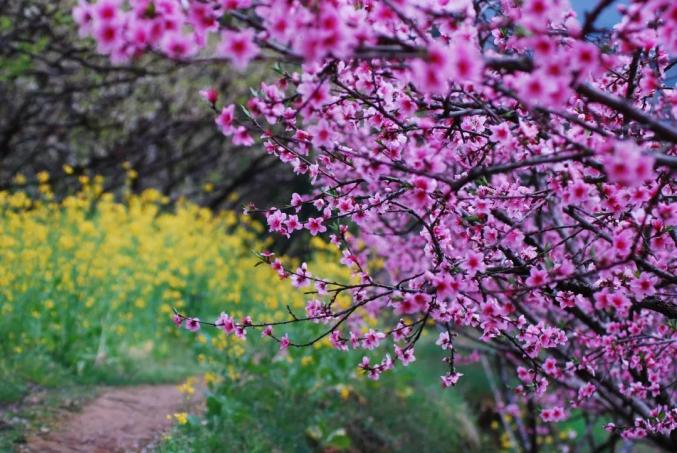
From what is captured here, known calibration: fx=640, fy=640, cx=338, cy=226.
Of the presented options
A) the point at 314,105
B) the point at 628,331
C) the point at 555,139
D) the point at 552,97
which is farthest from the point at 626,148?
the point at 628,331

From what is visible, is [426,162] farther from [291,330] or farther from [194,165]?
[194,165]

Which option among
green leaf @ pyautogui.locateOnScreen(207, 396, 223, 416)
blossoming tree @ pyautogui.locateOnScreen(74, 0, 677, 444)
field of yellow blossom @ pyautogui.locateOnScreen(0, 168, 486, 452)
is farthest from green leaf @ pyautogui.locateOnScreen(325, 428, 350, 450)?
blossoming tree @ pyautogui.locateOnScreen(74, 0, 677, 444)

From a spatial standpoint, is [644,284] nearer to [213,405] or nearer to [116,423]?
[213,405]

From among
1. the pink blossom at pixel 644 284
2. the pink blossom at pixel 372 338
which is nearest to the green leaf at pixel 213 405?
the pink blossom at pixel 372 338

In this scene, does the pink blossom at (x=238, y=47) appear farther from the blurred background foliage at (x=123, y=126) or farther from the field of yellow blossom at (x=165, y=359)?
the blurred background foliage at (x=123, y=126)

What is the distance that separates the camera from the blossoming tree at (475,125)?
1925 mm

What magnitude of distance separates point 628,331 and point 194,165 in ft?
41.5

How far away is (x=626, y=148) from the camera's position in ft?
6.43

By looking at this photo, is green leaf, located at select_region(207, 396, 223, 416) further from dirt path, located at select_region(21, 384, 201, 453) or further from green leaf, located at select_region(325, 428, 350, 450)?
green leaf, located at select_region(325, 428, 350, 450)

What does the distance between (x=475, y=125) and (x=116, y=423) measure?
4.18 m

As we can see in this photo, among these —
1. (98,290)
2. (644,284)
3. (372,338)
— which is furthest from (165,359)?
(644,284)

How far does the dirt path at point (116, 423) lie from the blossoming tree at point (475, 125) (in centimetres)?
211

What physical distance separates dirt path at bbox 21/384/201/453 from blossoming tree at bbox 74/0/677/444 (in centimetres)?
211

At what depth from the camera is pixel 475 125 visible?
134 inches
